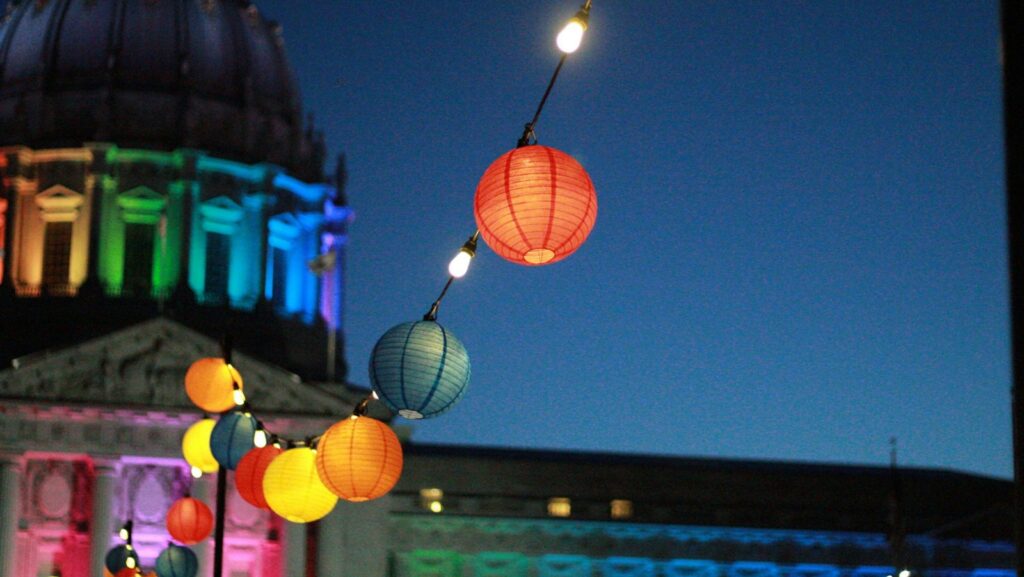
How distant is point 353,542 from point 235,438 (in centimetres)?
3418

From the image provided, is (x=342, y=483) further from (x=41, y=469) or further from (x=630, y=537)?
(x=630, y=537)

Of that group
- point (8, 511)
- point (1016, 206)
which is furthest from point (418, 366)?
point (8, 511)

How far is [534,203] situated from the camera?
16062 millimetres

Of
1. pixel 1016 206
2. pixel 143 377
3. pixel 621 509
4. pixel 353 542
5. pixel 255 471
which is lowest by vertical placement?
pixel 1016 206

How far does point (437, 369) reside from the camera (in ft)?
→ 60.8

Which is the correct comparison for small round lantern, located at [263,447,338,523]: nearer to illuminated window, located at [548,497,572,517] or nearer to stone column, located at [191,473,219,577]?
stone column, located at [191,473,219,577]

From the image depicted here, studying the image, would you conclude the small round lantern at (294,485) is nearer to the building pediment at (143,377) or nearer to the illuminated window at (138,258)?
the building pediment at (143,377)

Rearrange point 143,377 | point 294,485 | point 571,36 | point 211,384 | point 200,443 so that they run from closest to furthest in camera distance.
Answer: point 571,36 → point 294,485 → point 211,384 → point 200,443 → point 143,377

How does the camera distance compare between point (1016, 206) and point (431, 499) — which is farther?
point (431, 499)

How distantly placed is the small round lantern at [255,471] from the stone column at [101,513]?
3325 cm

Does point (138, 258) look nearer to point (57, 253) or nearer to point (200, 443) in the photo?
point (57, 253)

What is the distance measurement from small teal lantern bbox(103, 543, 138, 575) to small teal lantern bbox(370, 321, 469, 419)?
15.9 metres

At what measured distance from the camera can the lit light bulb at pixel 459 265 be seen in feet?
56.0

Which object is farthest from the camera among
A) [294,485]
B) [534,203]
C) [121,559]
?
[121,559]
